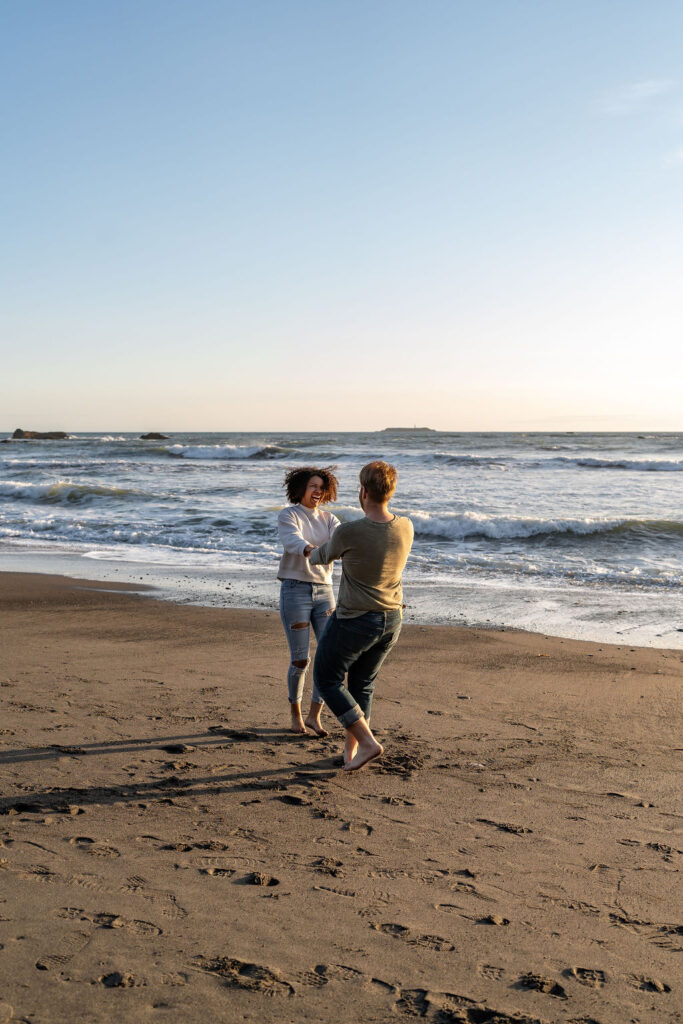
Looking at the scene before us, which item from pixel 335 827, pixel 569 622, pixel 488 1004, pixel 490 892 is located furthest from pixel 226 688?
pixel 569 622

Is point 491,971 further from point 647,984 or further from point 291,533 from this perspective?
point 291,533

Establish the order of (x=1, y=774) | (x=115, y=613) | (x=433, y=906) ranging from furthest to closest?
1. (x=115, y=613)
2. (x=1, y=774)
3. (x=433, y=906)

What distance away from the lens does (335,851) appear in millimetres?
3451

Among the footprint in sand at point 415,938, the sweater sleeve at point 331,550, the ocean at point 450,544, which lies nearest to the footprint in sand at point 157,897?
the footprint in sand at point 415,938

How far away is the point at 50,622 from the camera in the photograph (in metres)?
8.24

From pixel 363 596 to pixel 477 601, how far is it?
596cm

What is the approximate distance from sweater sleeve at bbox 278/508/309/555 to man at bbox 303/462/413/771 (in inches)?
13.7

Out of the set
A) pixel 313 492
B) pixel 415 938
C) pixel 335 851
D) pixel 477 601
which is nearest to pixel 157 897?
pixel 335 851

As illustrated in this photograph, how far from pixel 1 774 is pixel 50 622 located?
169 inches

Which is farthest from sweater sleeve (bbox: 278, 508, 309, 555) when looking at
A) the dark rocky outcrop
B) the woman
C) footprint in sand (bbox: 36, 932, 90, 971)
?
the dark rocky outcrop

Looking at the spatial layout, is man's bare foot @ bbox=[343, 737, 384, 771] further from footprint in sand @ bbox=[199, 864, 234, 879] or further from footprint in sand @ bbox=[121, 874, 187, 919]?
footprint in sand @ bbox=[121, 874, 187, 919]

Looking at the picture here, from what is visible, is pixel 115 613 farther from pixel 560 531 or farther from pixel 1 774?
pixel 560 531

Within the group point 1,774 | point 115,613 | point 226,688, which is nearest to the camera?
point 1,774

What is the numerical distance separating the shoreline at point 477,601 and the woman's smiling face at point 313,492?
3.85 m
